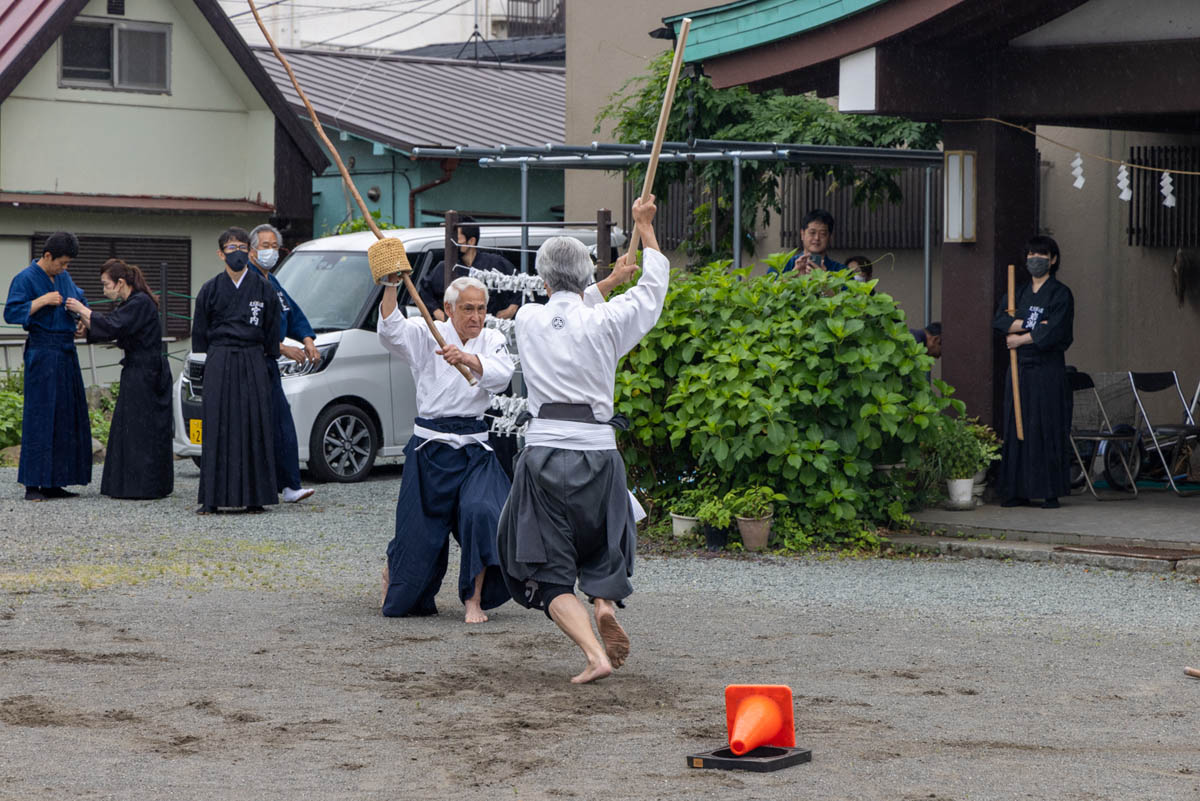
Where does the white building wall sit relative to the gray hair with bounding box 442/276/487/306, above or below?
above

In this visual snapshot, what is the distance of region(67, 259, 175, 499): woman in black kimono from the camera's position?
41.7 feet

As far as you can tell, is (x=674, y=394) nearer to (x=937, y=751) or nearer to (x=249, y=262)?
(x=249, y=262)

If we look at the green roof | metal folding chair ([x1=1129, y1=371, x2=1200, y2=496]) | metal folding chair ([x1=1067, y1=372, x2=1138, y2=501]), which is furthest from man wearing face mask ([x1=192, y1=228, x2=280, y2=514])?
metal folding chair ([x1=1129, y1=371, x2=1200, y2=496])

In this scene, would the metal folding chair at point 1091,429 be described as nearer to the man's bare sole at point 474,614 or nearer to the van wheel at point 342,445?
the man's bare sole at point 474,614

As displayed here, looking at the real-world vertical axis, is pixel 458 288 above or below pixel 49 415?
above

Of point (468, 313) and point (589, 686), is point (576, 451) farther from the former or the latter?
point (468, 313)

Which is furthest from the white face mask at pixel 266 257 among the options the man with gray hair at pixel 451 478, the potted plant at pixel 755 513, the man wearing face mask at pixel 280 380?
the man with gray hair at pixel 451 478

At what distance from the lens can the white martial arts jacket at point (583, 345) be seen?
649cm

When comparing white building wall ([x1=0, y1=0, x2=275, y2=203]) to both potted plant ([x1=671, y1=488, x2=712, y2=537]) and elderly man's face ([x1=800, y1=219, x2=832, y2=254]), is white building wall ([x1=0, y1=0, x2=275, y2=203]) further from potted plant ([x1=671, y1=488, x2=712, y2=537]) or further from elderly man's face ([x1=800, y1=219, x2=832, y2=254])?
potted plant ([x1=671, y1=488, x2=712, y2=537])

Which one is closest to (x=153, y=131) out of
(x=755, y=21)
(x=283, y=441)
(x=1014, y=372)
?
(x=283, y=441)

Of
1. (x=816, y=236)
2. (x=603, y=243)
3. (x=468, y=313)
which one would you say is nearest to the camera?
(x=468, y=313)

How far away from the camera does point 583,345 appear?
257 inches

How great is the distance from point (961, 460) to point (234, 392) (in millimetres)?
4976

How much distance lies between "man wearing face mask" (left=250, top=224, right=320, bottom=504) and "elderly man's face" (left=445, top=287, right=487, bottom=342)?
15.3ft
